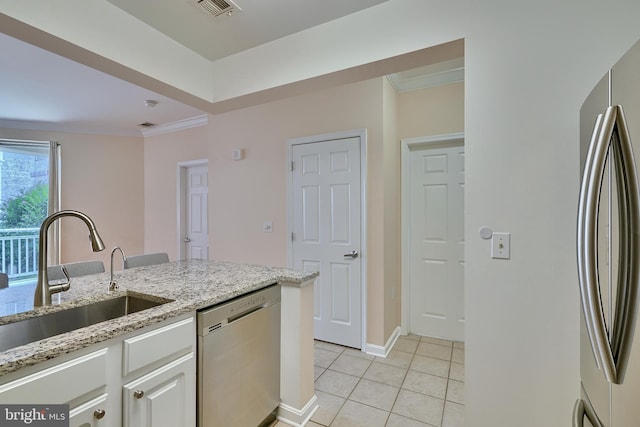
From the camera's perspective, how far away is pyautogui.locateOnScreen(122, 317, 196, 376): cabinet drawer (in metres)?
1.08

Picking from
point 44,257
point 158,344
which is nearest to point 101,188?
point 44,257

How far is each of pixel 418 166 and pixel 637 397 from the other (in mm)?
2622

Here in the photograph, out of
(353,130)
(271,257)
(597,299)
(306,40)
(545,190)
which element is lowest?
(271,257)

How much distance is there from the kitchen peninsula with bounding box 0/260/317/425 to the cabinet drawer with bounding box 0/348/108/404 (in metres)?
0.01

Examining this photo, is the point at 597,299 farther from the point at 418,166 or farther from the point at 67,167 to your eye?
the point at 67,167

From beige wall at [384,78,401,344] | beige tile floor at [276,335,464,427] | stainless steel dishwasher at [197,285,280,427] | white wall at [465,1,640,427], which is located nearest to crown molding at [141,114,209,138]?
beige wall at [384,78,401,344]

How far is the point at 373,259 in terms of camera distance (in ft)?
9.00

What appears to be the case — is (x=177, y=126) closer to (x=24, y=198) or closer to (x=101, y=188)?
(x=101, y=188)

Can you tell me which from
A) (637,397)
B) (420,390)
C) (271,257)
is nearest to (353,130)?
(271,257)

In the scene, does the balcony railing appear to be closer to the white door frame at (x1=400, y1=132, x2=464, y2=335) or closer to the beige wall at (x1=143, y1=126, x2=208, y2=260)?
the beige wall at (x1=143, y1=126, x2=208, y2=260)

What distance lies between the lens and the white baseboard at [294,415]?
70.8 inches

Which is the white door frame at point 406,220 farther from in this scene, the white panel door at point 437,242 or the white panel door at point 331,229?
the white panel door at point 331,229

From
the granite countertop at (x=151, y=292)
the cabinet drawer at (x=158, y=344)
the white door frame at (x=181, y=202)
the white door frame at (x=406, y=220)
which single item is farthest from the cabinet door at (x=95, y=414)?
the white door frame at (x=181, y=202)

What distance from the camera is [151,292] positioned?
Result: 145 centimetres
